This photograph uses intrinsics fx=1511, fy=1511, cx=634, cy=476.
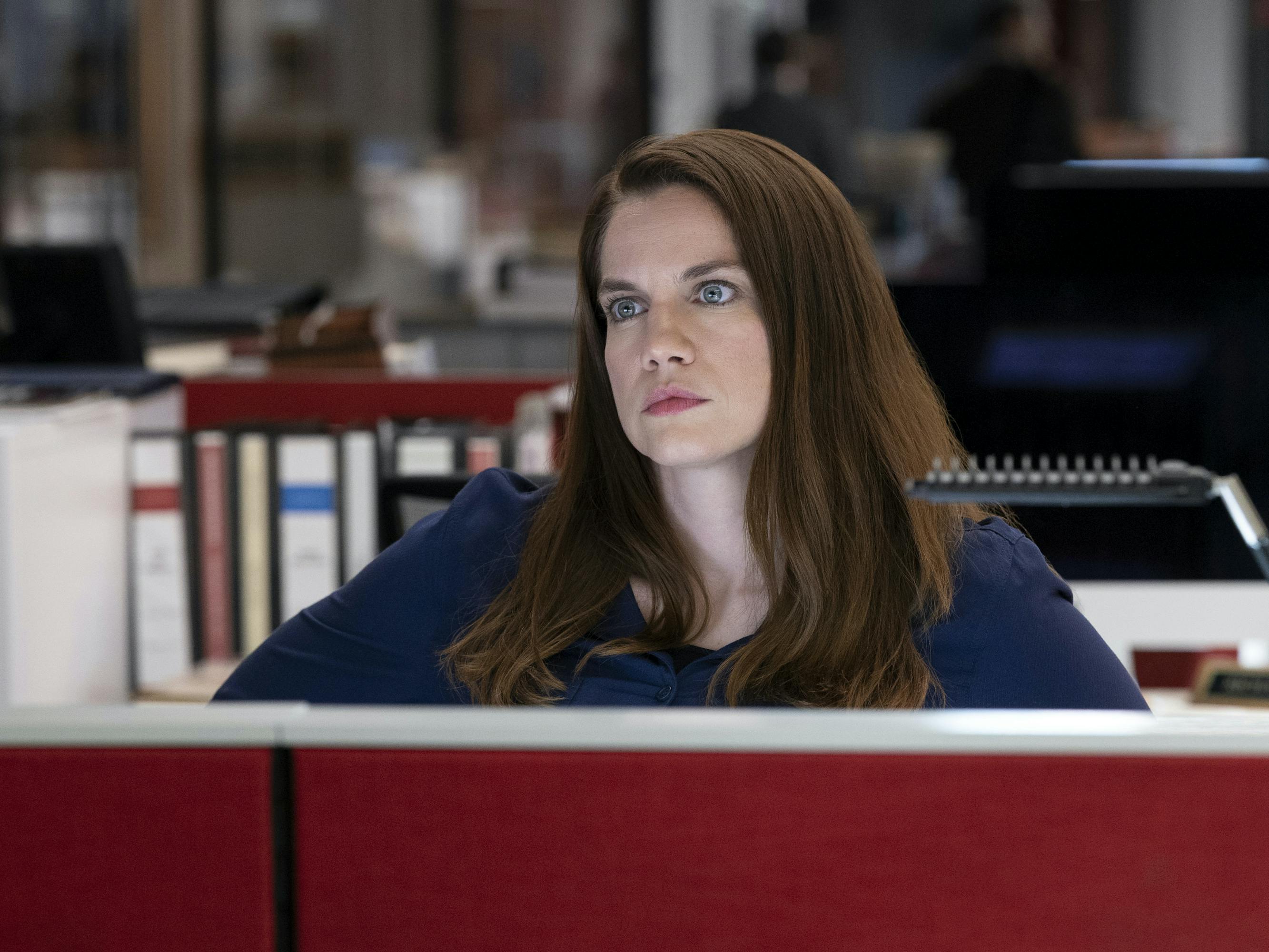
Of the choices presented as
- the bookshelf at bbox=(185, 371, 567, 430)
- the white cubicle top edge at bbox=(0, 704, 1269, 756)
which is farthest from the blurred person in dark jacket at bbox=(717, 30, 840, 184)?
the white cubicle top edge at bbox=(0, 704, 1269, 756)

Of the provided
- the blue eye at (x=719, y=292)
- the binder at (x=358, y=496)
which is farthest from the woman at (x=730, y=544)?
the binder at (x=358, y=496)

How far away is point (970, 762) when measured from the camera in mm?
620

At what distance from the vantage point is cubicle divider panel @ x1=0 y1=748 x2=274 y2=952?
641mm

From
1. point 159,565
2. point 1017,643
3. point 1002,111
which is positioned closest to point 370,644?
point 1017,643

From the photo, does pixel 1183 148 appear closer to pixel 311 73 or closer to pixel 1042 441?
pixel 311 73

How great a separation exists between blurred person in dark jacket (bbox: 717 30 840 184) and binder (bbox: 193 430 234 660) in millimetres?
3017

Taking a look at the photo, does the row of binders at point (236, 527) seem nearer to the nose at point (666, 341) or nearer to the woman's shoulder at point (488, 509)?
the woman's shoulder at point (488, 509)

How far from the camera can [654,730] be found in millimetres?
629

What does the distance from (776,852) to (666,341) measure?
0.63m

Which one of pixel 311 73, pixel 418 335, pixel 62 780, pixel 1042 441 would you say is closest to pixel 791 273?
pixel 1042 441

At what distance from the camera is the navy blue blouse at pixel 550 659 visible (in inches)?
46.4

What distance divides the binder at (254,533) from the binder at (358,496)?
0.10 meters

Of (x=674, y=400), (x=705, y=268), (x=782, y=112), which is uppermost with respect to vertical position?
(x=782, y=112)

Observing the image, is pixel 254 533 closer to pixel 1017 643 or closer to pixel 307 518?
pixel 307 518
